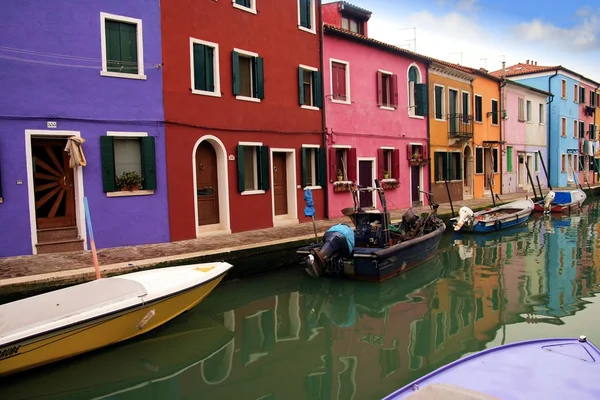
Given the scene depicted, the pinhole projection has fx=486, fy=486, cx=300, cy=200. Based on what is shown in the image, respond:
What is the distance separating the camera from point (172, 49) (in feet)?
35.0

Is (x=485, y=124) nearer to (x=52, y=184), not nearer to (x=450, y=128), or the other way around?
(x=450, y=128)

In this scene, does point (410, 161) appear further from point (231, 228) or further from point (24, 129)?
point (24, 129)

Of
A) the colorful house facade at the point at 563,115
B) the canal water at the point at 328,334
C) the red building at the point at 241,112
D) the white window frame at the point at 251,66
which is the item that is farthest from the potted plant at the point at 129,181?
the colorful house facade at the point at 563,115

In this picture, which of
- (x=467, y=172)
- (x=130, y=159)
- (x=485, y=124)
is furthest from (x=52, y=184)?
(x=485, y=124)

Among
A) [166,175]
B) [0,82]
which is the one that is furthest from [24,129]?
[166,175]

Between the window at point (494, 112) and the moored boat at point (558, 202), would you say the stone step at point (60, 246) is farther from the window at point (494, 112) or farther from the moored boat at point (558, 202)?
the window at point (494, 112)

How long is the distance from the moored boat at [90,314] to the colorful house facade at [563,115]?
30186 millimetres

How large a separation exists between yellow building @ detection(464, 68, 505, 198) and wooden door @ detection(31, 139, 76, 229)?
18018mm

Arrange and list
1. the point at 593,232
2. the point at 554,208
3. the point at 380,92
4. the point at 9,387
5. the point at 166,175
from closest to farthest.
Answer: the point at 9,387 → the point at 166,175 → the point at 593,232 → the point at 380,92 → the point at 554,208

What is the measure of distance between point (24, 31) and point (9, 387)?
643cm

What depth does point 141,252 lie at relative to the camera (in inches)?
368

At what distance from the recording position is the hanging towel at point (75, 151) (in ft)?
29.4

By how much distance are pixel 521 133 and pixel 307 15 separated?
1822 centimetres

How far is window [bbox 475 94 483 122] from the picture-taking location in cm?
2292
